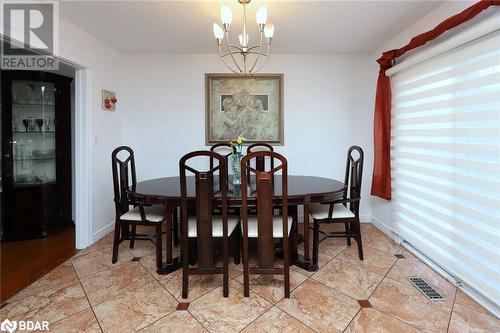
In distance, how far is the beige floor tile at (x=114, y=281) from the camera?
1.91 m

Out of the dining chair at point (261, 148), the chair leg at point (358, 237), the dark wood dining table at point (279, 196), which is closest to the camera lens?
the dark wood dining table at point (279, 196)

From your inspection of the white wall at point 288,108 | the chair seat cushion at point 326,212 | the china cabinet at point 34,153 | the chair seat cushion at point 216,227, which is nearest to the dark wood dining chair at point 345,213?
the chair seat cushion at point 326,212

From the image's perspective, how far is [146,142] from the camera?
3.53 metres

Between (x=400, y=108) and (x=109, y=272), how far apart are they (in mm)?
3378

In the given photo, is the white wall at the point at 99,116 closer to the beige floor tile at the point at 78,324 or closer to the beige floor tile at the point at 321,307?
the beige floor tile at the point at 78,324

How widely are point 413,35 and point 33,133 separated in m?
4.51

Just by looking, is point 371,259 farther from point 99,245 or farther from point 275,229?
point 99,245

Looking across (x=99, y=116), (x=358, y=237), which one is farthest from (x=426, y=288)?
(x=99, y=116)

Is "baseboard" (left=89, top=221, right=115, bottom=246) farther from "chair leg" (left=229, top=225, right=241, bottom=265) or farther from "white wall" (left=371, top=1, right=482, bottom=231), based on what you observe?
"white wall" (left=371, top=1, right=482, bottom=231)

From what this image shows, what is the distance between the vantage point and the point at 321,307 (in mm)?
1739

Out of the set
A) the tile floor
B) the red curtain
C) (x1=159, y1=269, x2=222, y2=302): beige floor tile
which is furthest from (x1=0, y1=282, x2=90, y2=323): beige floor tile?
the red curtain

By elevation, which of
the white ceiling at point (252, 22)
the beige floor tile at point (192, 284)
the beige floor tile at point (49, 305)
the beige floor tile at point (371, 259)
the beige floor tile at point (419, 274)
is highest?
the white ceiling at point (252, 22)

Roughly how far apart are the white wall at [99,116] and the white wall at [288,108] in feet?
0.84


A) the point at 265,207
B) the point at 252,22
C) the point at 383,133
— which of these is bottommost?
the point at 265,207
